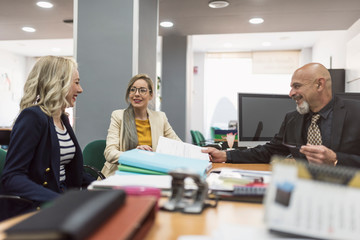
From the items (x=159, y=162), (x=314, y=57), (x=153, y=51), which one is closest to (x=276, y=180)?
(x=159, y=162)

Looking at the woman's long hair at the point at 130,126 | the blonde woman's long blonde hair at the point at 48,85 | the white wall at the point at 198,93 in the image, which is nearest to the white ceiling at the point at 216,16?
the woman's long hair at the point at 130,126

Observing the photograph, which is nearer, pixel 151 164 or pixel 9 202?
pixel 151 164

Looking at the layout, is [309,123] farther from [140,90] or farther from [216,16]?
[216,16]

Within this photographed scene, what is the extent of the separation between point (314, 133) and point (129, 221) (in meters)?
1.54

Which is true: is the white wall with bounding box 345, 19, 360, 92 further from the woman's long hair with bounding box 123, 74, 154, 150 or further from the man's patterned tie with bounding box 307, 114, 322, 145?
the woman's long hair with bounding box 123, 74, 154, 150

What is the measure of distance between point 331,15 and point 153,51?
9.46ft

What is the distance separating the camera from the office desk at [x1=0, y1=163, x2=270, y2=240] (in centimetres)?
70

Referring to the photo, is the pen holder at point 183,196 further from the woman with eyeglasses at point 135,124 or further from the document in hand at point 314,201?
the woman with eyeglasses at point 135,124

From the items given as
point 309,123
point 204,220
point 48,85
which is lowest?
point 204,220

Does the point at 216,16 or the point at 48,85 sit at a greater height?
the point at 216,16

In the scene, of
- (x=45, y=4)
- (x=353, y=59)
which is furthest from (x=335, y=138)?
(x=45, y=4)

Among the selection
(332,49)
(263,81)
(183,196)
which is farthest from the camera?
(263,81)

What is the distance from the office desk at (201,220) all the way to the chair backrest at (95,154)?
1694 mm

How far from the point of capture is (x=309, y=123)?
1.89m
